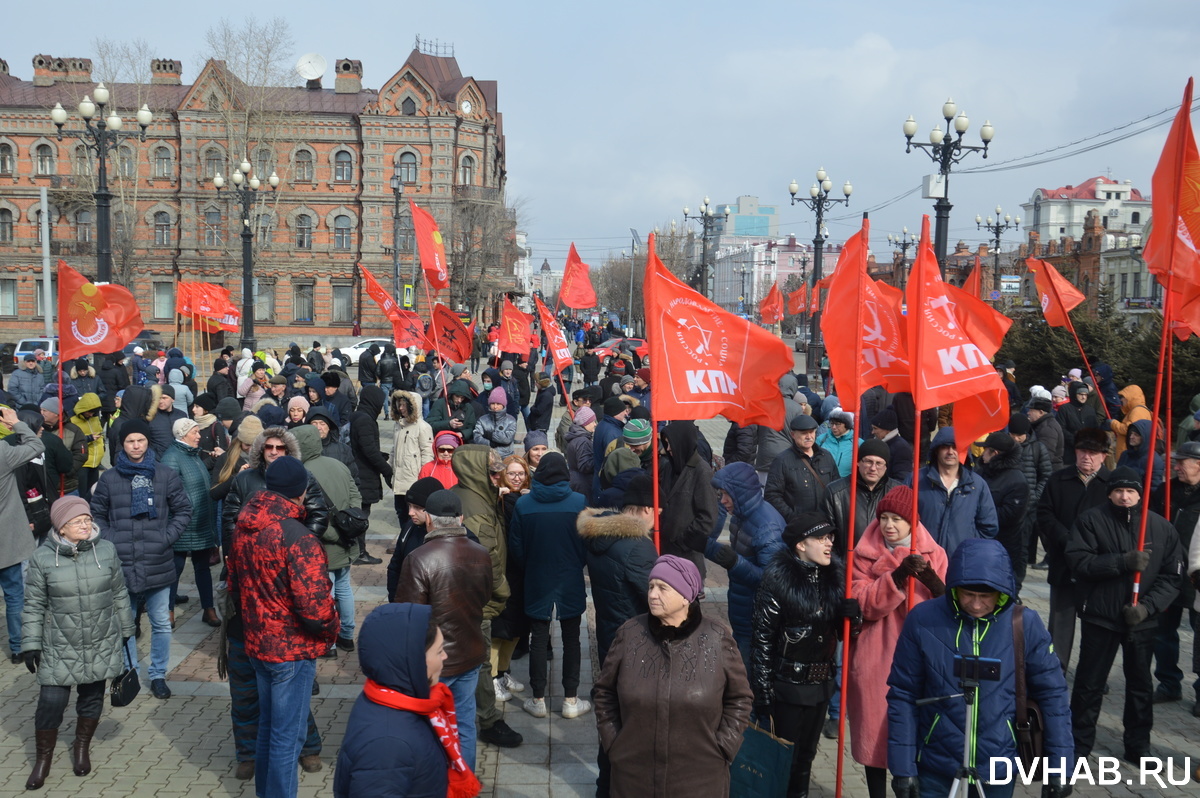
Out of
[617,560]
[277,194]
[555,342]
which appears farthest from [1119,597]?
[277,194]

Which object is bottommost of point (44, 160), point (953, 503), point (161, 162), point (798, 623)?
point (798, 623)

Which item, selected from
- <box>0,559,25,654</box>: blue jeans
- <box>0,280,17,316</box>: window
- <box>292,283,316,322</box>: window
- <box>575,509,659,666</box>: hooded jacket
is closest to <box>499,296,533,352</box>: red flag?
<box>0,559,25,654</box>: blue jeans

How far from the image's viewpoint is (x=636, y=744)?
12.9 ft

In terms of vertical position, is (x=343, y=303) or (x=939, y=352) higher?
(x=343, y=303)

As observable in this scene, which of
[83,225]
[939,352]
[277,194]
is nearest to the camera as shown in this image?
[939,352]

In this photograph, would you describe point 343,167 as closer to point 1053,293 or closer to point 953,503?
point 1053,293

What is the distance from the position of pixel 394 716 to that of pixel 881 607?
2661 mm

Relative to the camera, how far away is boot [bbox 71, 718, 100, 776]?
5.65 meters

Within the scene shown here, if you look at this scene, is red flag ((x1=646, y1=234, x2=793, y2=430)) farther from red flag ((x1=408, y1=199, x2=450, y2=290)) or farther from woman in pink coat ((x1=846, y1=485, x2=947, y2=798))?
red flag ((x1=408, y1=199, x2=450, y2=290))

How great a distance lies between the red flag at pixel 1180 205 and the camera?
247 inches

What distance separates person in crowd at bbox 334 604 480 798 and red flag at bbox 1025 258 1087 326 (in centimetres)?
1050

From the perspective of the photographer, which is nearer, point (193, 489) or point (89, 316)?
point (193, 489)

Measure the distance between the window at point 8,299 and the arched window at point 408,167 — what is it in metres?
21.6

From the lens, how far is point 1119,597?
18.9 ft
